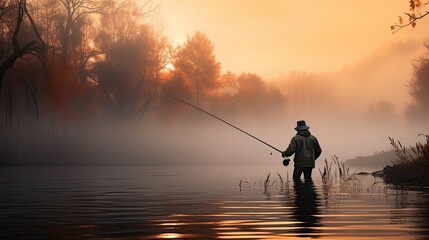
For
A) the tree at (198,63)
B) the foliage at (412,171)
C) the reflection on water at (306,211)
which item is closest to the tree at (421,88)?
the tree at (198,63)

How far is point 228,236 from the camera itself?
31.1 feet

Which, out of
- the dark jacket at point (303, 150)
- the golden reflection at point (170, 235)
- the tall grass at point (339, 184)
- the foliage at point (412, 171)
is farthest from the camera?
the foliage at point (412, 171)

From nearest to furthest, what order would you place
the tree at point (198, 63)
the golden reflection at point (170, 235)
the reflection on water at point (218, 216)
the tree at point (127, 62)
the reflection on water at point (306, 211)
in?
the golden reflection at point (170, 235) → the reflection on water at point (218, 216) → the reflection on water at point (306, 211) → the tree at point (127, 62) → the tree at point (198, 63)

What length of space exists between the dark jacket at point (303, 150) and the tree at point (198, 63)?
43177 millimetres

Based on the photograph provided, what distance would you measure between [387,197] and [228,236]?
888 centimetres

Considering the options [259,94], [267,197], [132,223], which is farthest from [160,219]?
[259,94]

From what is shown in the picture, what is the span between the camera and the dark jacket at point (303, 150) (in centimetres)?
2128

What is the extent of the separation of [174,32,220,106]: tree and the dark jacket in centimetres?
4318

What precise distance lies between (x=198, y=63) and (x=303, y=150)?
44.2m

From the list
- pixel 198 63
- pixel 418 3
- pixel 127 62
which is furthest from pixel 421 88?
pixel 418 3

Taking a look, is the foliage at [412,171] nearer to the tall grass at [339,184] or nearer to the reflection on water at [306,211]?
the tall grass at [339,184]

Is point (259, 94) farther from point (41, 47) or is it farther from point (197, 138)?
point (41, 47)

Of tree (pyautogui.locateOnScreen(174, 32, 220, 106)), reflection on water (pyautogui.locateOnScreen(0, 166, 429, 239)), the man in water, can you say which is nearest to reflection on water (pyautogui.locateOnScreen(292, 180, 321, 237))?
reflection on water (pyautogui.locateOnScreen(0, 166, 429, 239))

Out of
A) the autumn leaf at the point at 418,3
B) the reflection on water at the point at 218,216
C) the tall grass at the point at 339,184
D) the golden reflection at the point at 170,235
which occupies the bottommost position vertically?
the golden reflection at the point at 170,235
